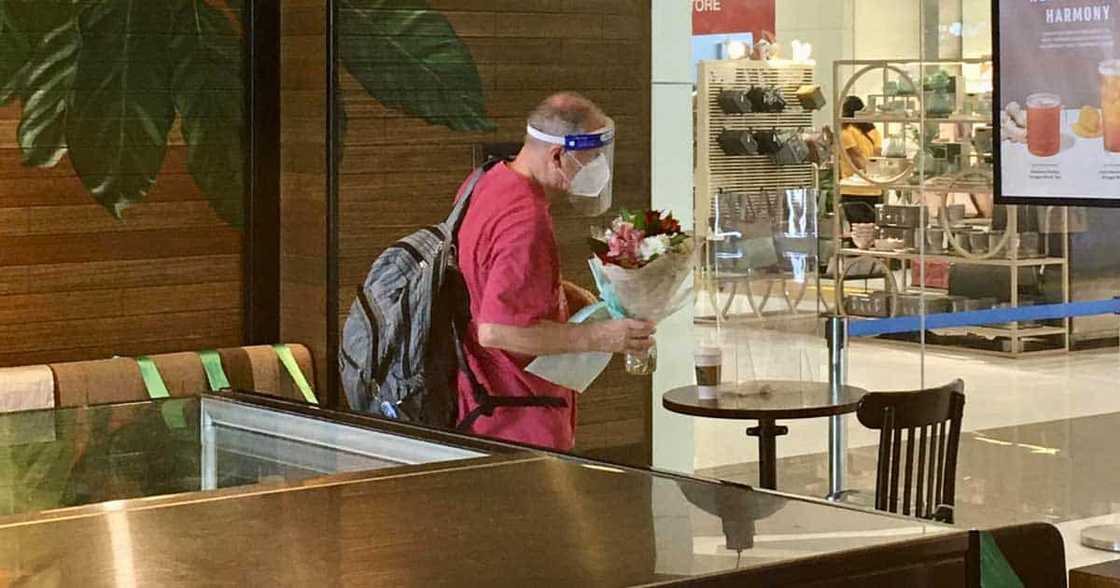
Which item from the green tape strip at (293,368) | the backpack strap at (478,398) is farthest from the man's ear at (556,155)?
the green tape strip at (293,368)

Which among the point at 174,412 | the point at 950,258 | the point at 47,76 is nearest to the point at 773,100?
the point at 950,258

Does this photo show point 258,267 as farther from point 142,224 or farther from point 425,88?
point 425,88

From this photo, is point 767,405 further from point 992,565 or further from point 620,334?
point 992,565

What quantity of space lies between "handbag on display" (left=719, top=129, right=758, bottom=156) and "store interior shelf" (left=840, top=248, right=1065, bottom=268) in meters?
0.53

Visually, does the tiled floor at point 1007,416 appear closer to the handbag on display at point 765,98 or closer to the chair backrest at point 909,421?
the handbag on display at point 765,98

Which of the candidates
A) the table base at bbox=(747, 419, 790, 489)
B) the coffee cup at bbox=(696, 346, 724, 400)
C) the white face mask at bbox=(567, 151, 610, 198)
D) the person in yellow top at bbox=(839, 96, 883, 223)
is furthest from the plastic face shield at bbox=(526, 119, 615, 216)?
the table base at bbox=(747, 419, 790, 489)

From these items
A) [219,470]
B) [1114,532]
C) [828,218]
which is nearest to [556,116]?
[828,218]

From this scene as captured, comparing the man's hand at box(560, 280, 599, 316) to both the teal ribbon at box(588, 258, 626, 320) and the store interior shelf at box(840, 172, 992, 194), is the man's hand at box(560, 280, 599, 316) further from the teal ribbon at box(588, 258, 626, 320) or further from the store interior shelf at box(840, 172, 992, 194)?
the store interior shelf at box(840, 172, 992, 194)

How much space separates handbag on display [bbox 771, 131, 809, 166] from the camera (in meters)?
6.64

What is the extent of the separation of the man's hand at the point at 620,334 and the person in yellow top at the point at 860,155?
4.11ft

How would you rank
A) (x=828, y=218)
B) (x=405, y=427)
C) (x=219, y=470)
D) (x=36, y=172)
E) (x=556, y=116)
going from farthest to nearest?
(x=828, y=218)
(x=556, y=116)
(x=36, y=172)
(x=219, y=470)
(x=405, y=427)

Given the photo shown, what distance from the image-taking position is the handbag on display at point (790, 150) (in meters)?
6.64

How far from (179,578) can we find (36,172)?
5.12 m

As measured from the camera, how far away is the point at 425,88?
20.5 feet
